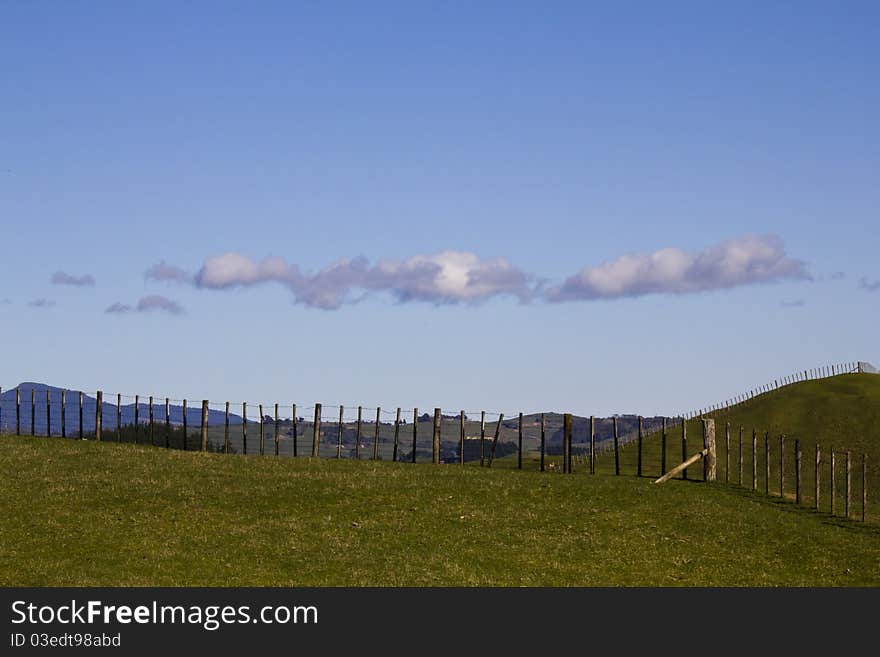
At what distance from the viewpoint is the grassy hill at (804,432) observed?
8994 centimetres

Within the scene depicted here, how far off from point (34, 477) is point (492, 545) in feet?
82.9

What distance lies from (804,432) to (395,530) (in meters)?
75.1

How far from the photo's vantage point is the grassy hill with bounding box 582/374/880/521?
295 feet

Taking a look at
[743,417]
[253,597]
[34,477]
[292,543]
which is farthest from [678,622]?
[743,417]

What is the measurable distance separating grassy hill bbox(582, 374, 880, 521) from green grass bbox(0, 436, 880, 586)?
2524 cm

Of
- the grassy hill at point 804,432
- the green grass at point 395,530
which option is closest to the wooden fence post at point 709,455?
the green grass at point 395,530

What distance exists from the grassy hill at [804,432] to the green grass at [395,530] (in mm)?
25240

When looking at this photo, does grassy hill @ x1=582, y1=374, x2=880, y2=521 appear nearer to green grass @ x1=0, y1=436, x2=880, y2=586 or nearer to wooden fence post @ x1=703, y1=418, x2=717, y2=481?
wooden fence post @ x1=703, y1=418, x2=717, y2=481

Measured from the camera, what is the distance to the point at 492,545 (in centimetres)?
4169

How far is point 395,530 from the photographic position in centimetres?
4366

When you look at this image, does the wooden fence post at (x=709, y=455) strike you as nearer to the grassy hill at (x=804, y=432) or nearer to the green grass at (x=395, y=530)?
the green grass at (x=395, y=530)

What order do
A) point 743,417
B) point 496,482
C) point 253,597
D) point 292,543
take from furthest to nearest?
point 743,417 → point 496,482 → point 292,543 → point 253,597

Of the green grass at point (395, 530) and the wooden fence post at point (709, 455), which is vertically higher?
the wooden fence post at point (709, 455)

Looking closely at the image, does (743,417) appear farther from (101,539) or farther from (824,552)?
(101,539)
